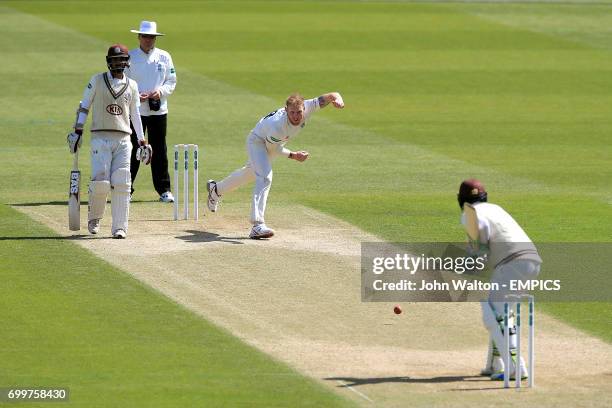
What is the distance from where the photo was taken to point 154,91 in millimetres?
17297

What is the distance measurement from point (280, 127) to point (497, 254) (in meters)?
5.09

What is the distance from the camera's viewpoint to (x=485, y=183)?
1905cm

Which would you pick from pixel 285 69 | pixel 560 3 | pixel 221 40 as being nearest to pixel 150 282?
pixel 285 69

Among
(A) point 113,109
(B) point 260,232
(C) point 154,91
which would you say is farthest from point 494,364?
(C) point 154,91

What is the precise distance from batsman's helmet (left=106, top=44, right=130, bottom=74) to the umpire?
2247 millimetres

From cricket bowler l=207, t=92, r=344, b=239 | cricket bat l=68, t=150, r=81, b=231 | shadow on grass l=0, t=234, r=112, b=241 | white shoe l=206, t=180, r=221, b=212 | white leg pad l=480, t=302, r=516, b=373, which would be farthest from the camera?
white shoe l=206, t=180, r=221, b=212

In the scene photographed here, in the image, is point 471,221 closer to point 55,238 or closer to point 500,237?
point 500,237

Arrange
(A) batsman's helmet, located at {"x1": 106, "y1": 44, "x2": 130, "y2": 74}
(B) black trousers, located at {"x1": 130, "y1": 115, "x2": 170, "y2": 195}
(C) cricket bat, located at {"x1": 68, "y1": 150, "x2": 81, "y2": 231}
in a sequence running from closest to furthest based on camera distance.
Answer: (A) batsman's helmet, located at {"x1": 106, "y1": 44, "x2": 130, "y2": 74} → (C) cricket bat, located at {"x1": 68, "y1": 150, "x2": 81, "y2": 231} → (B) black trousers, located at {"x1": 130, "y1": 115, "x2": 170, "y2": 195}

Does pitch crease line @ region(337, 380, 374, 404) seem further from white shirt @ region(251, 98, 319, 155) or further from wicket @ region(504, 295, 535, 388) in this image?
white shirt @ region(251, 98, 319, 155)

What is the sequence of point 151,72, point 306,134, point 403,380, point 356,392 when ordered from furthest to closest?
point 306,134, point 151,72, point 403,380, point 356,392

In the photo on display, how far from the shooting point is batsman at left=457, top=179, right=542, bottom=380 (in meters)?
10.3

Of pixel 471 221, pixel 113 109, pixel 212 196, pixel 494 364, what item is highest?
pixel 113 109

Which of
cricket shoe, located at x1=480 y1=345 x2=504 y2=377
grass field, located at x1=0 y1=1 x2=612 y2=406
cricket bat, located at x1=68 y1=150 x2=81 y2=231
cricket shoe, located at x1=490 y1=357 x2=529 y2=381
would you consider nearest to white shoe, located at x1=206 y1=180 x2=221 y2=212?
grass field, located at x1=0 y1=1 x2=612 y2=406

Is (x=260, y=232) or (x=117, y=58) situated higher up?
(x=117, y=58)
